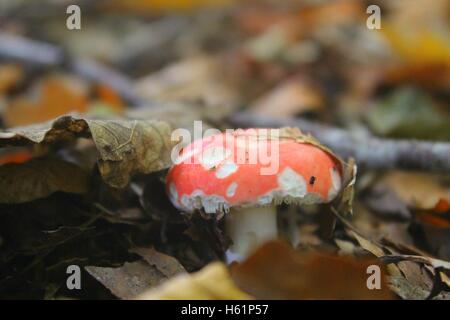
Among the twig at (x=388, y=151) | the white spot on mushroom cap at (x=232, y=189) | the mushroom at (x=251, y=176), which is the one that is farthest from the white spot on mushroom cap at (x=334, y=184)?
the twig at (x=388, y=151)

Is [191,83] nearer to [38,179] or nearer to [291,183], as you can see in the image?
[38,179]

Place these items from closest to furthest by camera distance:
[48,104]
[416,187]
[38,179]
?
[38,179]
[416,187]
[48,104]

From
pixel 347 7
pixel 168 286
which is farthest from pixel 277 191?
pixel 347 7

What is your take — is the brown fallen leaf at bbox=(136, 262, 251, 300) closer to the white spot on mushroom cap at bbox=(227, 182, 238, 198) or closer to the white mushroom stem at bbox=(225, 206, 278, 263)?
the white spot on mushroom cap at bbox=(227, 182, 238, 198)

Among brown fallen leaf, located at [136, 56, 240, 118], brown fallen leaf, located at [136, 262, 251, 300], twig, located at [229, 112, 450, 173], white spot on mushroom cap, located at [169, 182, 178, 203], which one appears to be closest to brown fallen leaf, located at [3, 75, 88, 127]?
brown fallen leaf, located at [136, 56, 240, 118]

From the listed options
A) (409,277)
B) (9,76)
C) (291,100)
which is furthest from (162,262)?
(9,76)
